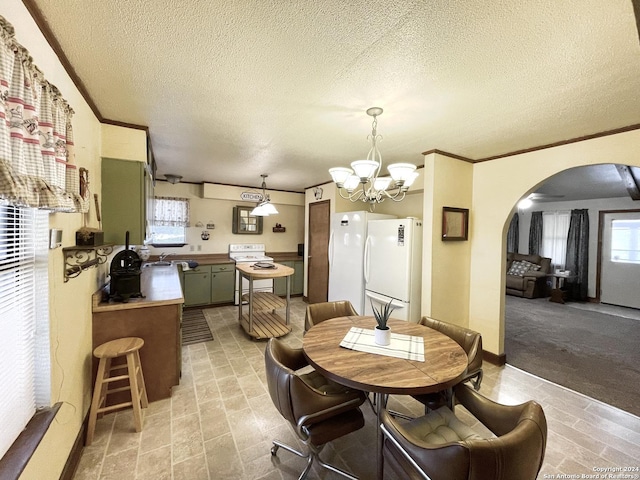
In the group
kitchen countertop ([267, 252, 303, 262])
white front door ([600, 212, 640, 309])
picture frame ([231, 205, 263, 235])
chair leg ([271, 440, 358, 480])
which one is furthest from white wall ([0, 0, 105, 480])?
white front door ([600, 212, 640, 309])

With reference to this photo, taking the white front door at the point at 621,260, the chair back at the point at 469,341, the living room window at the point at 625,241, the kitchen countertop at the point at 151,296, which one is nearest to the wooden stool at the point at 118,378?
the kitchen countertop at the point at 151,296

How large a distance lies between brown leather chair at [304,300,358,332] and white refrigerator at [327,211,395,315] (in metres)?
1.20

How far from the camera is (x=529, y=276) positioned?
6566 millimetres

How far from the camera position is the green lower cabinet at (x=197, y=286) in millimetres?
4793

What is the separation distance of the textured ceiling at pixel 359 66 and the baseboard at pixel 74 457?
2.29 m

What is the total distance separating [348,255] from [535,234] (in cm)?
642

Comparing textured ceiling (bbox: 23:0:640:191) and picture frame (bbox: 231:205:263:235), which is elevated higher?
textured ceiling (bbox: 23:0:640:191)

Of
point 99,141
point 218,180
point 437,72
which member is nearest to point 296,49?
point 437,72

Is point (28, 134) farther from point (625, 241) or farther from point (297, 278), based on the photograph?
point (625, 241)

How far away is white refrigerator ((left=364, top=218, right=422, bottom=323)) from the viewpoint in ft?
10.1

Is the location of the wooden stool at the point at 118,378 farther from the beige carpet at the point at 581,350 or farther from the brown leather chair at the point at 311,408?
the beige carpet at the point at 581,350

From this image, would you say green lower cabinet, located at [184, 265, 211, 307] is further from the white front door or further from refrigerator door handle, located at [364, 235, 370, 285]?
the white front door

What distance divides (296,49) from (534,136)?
233cm

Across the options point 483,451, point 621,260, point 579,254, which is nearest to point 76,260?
point 483,451
